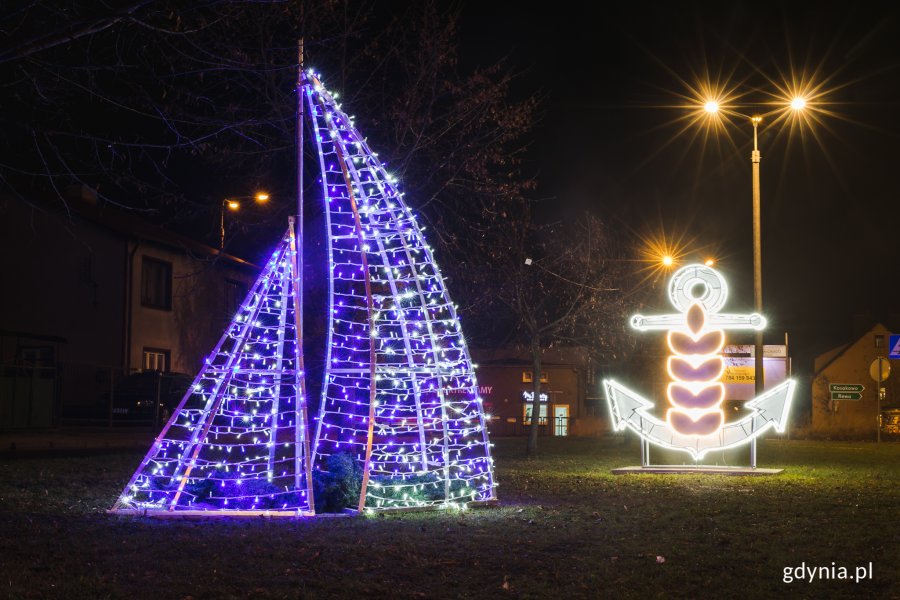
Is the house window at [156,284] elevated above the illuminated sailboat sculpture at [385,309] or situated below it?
above

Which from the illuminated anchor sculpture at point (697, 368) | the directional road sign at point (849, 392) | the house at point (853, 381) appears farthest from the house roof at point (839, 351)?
the illuminated anchor sculpture at point (697, 368)

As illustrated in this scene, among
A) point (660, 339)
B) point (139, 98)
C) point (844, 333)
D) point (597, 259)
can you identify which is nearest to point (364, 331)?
point (139, 98)

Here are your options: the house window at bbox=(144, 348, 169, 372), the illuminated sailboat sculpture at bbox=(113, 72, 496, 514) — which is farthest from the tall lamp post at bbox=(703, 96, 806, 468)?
the house window at bbox=(144, 348, 169, 372)

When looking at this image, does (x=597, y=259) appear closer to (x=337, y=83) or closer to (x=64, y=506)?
(x=337, y=83)

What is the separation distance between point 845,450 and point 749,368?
826 inches

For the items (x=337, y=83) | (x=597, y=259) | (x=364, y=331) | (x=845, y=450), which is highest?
(x=337, y=83)

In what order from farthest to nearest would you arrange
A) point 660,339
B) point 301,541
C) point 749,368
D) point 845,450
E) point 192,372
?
point 749,368 < point 192,372 < point 660,339 < point 845,450 < point 301,541

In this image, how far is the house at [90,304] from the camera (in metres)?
28.3

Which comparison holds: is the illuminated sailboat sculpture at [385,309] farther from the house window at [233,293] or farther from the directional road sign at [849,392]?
the directional road sign at [849,392]

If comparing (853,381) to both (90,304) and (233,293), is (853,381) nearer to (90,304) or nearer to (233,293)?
(233,293)

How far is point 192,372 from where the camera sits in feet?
117

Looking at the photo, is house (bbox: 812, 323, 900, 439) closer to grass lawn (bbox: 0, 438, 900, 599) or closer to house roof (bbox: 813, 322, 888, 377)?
house roof (bbox: 813, 322, 888, 377)

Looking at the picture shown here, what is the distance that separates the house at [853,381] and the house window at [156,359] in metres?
29.2

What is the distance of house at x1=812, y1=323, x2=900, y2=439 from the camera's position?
161 feet
